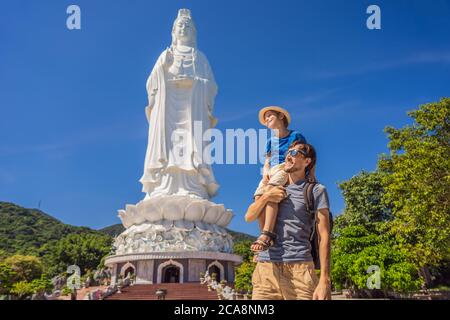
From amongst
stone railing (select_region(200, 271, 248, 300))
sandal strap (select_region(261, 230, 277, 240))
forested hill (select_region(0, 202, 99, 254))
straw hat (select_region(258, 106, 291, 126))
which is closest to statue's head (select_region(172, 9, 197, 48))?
stone railing (select_region(200, 271, 248, 300))

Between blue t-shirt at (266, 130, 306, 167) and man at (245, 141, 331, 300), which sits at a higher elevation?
blue t-shirt at (266, 130, 306, 167)

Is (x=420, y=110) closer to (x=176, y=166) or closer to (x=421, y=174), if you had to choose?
(x=421, y=174)

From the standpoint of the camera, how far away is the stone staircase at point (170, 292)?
1615cm

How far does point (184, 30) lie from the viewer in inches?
1000

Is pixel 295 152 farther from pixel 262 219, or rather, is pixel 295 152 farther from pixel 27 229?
pixel 27 229

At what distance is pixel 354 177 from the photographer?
27.9 m

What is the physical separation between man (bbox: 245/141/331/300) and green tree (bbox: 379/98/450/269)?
12647 millimetres

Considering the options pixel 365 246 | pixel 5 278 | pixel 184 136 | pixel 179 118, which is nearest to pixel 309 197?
pixel 365 246

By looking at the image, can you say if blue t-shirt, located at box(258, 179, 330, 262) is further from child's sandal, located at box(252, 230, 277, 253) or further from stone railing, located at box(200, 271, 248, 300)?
stone railing, located at box(200, 271, 248, 300)

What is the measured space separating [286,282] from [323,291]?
Result: 1.00 ft

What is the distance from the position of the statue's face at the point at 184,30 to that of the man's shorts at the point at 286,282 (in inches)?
934

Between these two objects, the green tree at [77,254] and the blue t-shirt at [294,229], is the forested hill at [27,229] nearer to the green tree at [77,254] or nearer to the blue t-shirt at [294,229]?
the green tree at [77,254]

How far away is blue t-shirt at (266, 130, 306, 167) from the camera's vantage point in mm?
3762
